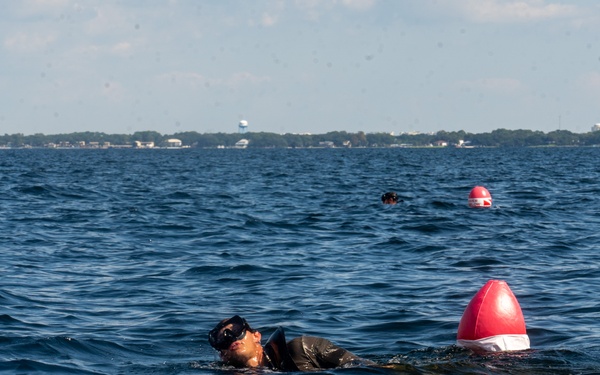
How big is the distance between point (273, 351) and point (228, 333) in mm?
605

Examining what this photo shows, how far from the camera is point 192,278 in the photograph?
15.1 meters

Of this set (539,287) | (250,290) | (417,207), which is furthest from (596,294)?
(417,207)

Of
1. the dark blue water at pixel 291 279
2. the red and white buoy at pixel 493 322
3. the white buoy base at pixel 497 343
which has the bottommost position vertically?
the dark blue water at pixel 291 279

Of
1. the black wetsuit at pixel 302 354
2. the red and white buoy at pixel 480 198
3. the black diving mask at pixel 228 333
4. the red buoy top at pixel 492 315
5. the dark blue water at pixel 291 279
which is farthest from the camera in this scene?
the red and white buoy at pixel 480 198

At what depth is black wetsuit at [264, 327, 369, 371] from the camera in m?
8.40

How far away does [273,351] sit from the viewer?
27.7ft

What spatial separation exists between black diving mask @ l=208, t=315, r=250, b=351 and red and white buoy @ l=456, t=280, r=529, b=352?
262 centimetres

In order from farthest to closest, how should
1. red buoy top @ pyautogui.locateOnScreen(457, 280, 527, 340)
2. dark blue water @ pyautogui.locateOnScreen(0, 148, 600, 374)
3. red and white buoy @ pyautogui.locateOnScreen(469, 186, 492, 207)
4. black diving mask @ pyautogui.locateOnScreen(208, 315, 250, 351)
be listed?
red and white buoy @ pyautogui.locateOnScreen(469, 186, 492, 207) → dark blue water @ pyautogui.locateOnScreen(0, 148, 600, 374) → red buoy top @ pyautogui.locateOnScreen(457, 280, 527, 340) → black diving mask @ pyautogui.locateOnScreen(208, 315, 250, 351)

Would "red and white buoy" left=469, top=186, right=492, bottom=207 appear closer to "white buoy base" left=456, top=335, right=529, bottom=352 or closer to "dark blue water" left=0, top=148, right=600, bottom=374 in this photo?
"dark blue water" left=0, top=148, right=600, bottom=374

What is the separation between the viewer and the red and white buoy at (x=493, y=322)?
9258 mm

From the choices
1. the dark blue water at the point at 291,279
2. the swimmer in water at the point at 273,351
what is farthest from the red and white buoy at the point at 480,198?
the swimmer in water at the point at 273,351

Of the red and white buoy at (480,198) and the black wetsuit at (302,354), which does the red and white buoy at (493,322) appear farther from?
the red and white buoy at (480,198)

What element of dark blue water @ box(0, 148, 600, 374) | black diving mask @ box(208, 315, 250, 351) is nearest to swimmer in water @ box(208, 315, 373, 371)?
black diving mask @ box(208, 315, 250, 351)

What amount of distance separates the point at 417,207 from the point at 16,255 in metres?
14.5
